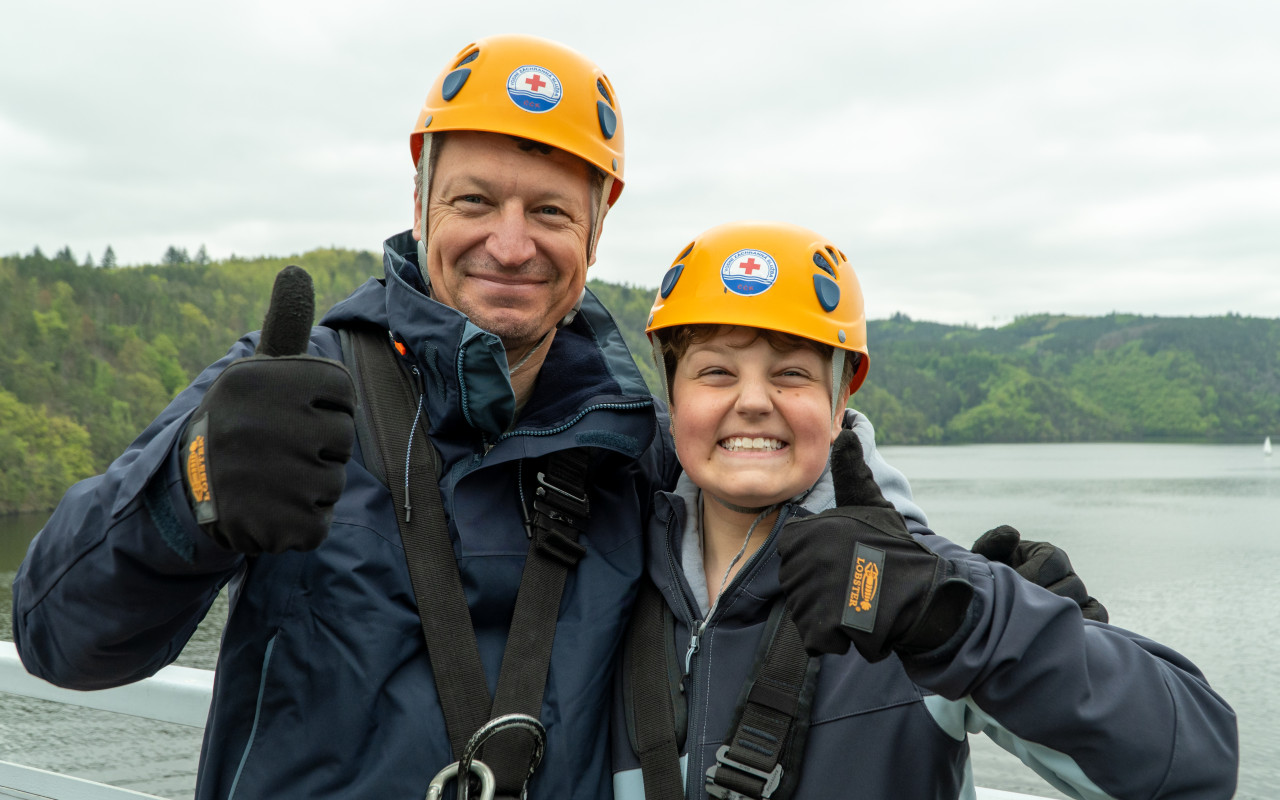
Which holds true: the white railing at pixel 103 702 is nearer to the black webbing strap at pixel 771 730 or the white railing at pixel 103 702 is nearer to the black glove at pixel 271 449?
the black glove at pixel 271 449

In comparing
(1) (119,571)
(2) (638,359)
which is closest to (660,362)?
(1) (119,571)

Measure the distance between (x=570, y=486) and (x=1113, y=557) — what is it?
34750 mm

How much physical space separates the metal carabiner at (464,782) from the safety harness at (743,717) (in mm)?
372

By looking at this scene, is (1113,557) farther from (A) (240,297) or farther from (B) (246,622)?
(A) (240,297)

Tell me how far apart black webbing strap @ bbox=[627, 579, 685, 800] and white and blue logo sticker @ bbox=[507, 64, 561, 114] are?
1353 mm

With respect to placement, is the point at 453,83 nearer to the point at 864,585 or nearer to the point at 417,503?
the point at 417,503

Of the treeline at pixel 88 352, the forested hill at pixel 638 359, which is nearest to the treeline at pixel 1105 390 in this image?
the forested hill at pixel 638 359

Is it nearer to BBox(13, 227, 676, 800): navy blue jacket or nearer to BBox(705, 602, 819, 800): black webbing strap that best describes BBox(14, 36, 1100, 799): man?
BBox(13, 227, 676, 800): navy blue jacket

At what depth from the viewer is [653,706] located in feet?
7.30

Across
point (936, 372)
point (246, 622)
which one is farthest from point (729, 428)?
point (936, 372)

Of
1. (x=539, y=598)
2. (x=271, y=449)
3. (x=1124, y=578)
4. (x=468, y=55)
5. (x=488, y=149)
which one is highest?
(x=468, y=55)

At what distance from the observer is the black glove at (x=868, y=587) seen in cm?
172

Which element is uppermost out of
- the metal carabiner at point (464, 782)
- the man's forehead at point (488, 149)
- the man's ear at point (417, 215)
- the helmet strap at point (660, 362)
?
the man's forehead at point (488, 149)

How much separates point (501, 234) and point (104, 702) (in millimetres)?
1874
